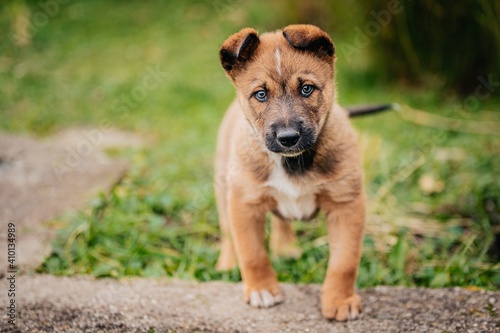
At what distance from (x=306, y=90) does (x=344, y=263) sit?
1093mm

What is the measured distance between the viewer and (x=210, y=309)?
3197 mm

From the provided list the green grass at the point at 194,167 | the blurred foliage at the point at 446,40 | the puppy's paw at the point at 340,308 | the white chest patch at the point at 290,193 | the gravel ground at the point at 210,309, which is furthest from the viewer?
the blurred foliage at the point at 446,40

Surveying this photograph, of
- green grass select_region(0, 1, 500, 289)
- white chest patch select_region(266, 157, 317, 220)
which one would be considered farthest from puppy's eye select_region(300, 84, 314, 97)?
green grass select_region(0, 1, 500, 289)

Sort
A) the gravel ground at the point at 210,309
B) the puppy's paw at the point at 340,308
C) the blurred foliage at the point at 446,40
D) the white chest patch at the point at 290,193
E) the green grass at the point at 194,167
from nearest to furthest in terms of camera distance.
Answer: the gravel ground at the point at 210,309, the puppy's paw at the point at 340,308, the white chest patch at the point at 290,193, the green grass at the point at 194,167, the blurred foliage at the point at 446,40

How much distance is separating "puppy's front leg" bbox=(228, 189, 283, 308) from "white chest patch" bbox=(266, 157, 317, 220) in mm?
148

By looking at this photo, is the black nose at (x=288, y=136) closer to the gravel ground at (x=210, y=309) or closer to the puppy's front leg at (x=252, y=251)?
the puppy's front leg at (x=252, y=251)

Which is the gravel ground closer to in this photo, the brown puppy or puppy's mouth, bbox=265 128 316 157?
the brown puppy

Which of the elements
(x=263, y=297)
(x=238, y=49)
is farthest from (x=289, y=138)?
(x=263, y=297)

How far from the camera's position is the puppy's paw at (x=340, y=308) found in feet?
10.2

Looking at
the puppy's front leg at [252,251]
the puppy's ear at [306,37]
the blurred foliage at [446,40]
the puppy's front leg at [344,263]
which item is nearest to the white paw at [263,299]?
the puppy's front leg at [252,251]

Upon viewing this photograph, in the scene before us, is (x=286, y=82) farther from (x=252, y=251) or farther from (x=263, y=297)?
(x=263, y=297)

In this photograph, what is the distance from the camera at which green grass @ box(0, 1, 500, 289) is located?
398 centimetres

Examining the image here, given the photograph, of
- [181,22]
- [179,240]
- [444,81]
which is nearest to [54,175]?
Result: [179,240]

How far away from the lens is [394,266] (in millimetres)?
3939
